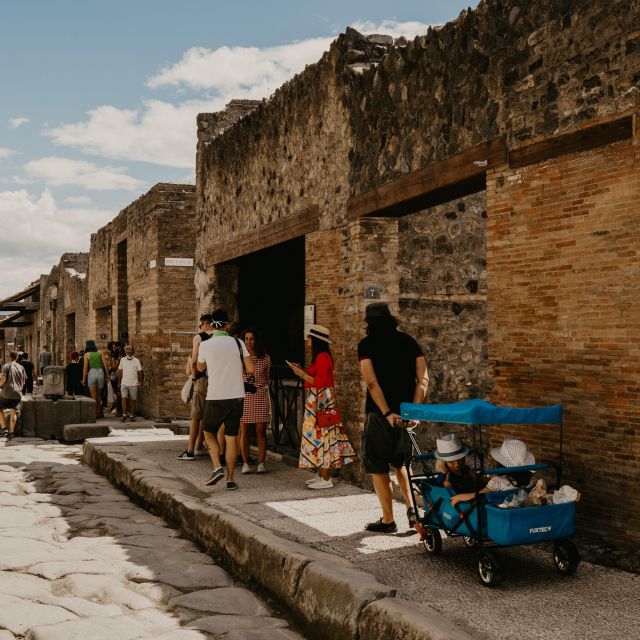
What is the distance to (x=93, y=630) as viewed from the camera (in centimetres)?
421

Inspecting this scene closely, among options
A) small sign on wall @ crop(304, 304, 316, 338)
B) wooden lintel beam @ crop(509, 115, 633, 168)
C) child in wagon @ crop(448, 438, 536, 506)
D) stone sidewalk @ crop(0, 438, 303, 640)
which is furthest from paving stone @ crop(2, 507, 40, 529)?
wooden lintel beam @ crop(509, 115, 633, 168)

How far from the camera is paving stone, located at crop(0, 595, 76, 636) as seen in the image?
425 cm

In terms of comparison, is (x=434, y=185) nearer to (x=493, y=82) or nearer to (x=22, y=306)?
(x=493, y=82)

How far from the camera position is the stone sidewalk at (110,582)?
4301 mm

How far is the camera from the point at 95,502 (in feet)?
26.1

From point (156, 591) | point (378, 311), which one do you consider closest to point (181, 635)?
point (156, 591)

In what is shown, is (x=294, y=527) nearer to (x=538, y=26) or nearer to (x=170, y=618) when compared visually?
(x=170, y=618)

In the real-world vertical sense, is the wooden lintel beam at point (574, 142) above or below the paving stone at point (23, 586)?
above

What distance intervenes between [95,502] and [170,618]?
3.70 m

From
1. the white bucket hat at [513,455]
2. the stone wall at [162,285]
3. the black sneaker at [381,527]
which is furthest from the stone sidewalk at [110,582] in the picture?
the stone wall at [162,285]

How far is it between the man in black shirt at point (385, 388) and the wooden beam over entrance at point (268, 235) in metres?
3.25

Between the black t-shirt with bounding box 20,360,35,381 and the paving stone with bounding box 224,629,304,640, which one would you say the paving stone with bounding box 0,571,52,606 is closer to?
the paving stone with bounding box 224,629,304,640

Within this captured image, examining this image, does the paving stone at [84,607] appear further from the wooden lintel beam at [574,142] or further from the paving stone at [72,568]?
the wooden lintel beam at [574,142]

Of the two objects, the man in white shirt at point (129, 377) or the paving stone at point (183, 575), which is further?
the man in white shirt at point (129, 377)
